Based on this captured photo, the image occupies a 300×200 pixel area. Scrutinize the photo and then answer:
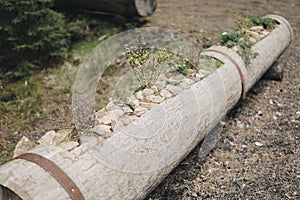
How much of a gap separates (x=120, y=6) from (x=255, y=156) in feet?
11.5

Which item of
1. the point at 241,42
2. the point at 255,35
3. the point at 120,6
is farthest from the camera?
the point at 120,6

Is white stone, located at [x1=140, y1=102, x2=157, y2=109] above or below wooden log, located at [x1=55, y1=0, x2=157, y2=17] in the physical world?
below

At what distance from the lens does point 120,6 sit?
5.68 metres

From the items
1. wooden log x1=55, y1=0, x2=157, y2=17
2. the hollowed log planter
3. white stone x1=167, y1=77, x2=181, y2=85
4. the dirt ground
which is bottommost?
the dirt ground

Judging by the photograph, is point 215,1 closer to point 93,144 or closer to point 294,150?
point 294,150

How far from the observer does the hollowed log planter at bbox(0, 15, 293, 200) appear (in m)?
1.78

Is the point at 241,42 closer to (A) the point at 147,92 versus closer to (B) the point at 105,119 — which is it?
(A) the point at 147,92

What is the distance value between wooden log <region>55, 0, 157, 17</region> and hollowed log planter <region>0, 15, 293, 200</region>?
2683mm

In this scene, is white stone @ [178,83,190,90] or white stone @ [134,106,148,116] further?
white stone @ [178,83,190,90]

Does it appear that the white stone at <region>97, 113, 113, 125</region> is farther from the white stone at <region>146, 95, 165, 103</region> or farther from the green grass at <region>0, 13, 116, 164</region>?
the green grass at <region>0, 13, 116, 164</region>

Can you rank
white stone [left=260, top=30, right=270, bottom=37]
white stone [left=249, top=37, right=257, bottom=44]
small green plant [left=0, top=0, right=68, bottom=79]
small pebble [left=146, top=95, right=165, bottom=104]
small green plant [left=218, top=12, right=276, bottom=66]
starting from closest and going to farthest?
small pebble [left=146, top=95, right=165, bottom=104] < small green plant [left=218, top=12, right=276, bottom=66] < white stone [left=249, top=37, right=257, bottom=44] < white stone [left=260, top=30, right=270, bottom=37] < small green plant [left=0, top=0, right=68, bottom=79]

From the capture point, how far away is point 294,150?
3.26 meters

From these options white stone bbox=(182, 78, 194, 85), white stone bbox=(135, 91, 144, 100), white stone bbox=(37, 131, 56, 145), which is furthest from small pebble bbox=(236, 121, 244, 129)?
white stone bbox=(37, 131, 56, 145)

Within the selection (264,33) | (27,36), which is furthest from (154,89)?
(27,36)
